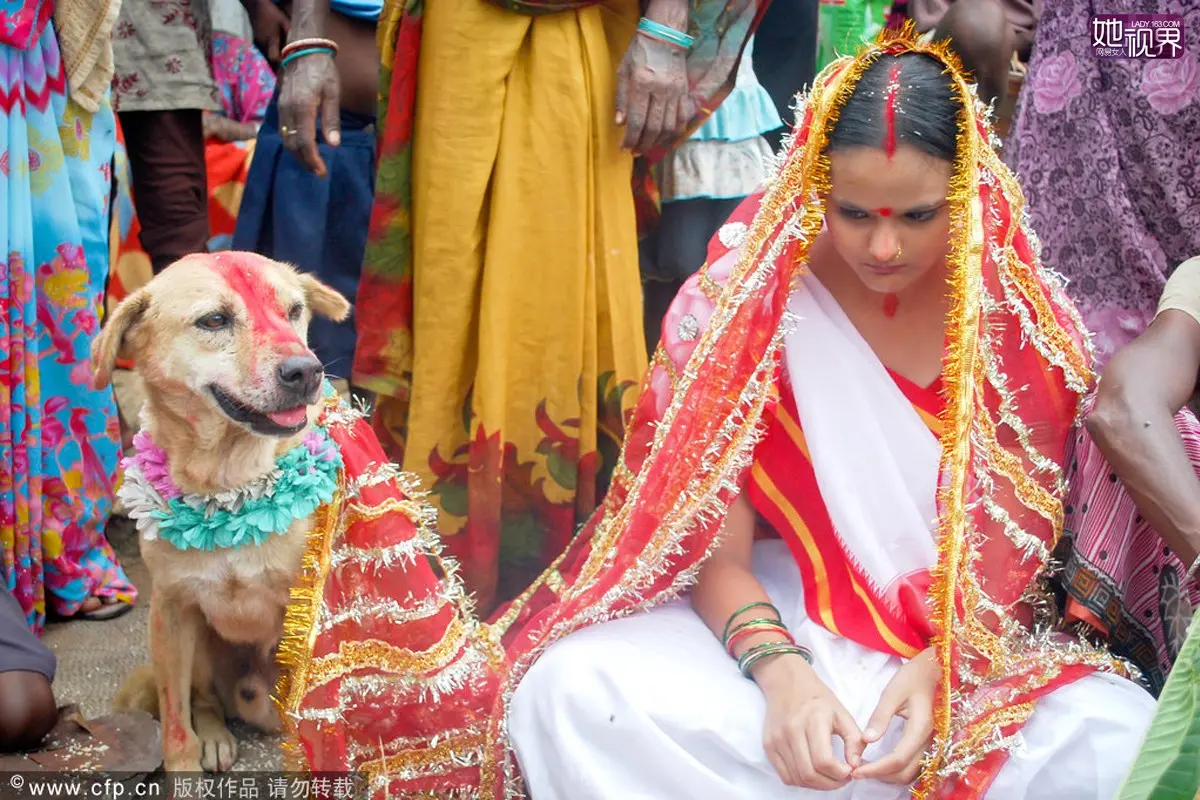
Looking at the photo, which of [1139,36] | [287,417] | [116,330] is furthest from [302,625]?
[1139,36]

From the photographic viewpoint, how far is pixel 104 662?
125 inches

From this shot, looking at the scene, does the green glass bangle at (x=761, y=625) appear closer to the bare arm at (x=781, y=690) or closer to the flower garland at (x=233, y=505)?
the bare arm at (x=781, y=690)

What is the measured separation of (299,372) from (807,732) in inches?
43.7

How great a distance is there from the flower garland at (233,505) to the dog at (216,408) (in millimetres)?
20

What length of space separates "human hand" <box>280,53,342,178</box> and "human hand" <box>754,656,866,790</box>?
176cm

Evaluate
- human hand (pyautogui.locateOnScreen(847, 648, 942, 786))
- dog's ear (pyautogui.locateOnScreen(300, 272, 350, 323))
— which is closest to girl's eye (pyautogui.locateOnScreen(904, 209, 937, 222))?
human hand (pyautogui.locateOnScreen(847, 648, 942, 786))

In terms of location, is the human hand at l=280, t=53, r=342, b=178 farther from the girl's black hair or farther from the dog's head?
the girl's black hair

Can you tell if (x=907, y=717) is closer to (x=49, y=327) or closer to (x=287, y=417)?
(x=287, y=417)

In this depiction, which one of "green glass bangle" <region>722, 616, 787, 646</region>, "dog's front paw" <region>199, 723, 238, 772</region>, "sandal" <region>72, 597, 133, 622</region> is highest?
"green glass bangle" <region>722, 616, 787, 646</region>

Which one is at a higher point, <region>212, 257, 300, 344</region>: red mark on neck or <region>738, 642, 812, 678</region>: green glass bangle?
<region>212, 257, 300, 344</region>: red mark on neck

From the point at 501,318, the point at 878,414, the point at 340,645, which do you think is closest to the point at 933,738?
the point at 878,414

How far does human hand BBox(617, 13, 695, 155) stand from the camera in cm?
281

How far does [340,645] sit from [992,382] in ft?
4.32

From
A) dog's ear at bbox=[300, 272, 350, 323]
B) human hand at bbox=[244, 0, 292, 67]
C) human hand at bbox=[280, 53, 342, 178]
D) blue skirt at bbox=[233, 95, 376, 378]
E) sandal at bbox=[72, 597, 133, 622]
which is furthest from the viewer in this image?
human hand at bbox=[244, 0, 292, 67]
